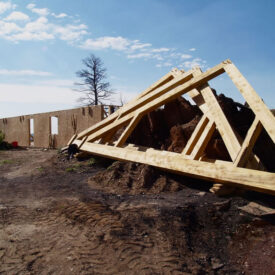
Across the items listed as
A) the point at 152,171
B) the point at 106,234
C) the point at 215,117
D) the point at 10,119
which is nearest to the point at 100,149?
the point at 152,171

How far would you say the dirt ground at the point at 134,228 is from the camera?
3207mm

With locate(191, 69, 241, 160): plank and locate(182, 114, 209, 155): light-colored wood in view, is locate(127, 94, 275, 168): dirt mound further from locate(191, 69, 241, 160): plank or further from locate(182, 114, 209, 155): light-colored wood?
locate(191, 69, 241, 160): plank

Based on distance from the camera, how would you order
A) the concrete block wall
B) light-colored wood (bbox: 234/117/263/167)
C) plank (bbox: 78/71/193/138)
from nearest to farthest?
light-colored wood (bbox: 234/117/263/167) < plank (bbox: 78/71/193/138) < the concrete block wall

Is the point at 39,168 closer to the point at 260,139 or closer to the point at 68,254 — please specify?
the point at 68,254

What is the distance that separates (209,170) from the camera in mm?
4629

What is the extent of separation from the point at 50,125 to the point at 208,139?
461 inches

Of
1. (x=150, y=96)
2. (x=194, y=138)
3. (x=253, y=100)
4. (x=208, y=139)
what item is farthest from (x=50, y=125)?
(x=253, y=100)

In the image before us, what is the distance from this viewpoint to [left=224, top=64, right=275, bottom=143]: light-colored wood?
14.2 ft

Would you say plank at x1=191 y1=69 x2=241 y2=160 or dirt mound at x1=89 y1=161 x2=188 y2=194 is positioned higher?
plank at x1=191 y1=69 x2=241 y2=160

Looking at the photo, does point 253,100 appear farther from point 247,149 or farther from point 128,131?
point 128,131

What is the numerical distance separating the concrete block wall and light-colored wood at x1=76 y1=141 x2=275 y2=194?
5553 mm

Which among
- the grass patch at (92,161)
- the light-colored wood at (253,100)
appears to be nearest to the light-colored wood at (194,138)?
the light-colored wood at (253,100)

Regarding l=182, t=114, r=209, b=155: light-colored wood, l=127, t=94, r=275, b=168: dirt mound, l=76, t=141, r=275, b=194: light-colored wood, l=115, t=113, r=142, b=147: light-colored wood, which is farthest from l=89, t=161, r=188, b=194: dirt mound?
l=127, t=94, r=275, b=168: dirt mound

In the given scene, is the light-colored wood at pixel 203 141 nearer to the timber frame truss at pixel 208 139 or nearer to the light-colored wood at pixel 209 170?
the timber frame truss at pixel 208 139
